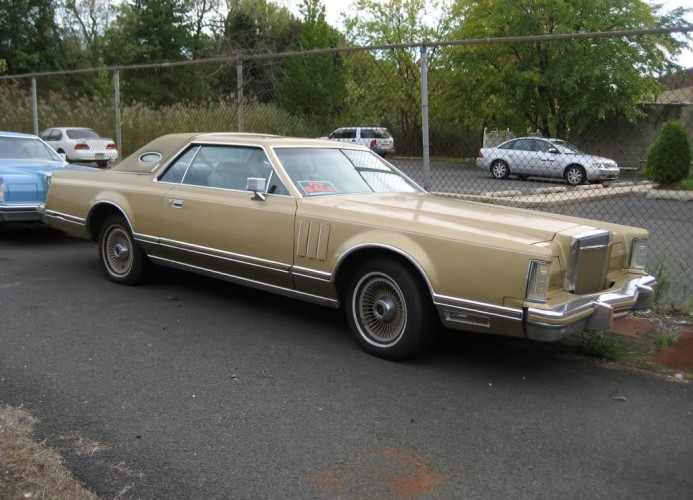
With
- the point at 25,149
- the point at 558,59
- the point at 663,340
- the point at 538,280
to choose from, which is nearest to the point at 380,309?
the point at 538,280

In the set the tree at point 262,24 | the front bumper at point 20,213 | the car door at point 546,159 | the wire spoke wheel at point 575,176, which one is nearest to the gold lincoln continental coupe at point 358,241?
the front bumper at point 20,213

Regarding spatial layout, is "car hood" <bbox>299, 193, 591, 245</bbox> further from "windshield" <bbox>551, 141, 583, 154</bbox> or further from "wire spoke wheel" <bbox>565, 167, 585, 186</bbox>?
"windshield" <bbox>551, 141, 583, 154</bbox>

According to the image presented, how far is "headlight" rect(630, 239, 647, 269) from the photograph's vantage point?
4.97 metres

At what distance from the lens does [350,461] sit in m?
3.27

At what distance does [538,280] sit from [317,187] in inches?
82.9

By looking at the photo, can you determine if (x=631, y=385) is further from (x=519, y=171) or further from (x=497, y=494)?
(x=519, y=171)

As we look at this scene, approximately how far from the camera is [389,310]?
182 inches

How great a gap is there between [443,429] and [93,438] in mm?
1860

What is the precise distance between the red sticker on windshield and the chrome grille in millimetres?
2016

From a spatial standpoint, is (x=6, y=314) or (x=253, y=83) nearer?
(x=6, y=314)

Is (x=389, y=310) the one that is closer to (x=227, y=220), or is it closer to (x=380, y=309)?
(x=380, y=309)

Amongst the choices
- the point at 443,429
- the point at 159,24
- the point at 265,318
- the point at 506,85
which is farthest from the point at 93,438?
the point at 159,24

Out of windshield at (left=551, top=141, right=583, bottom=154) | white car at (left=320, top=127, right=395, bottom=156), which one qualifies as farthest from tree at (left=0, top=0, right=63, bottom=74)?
windshield at (left=551, top=141, right=583, bottom=154)

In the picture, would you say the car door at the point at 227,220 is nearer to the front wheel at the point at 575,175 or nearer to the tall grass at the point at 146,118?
the tall grass at the point at 146,118
